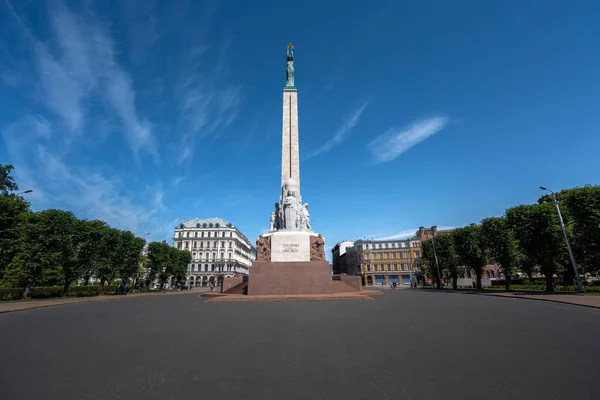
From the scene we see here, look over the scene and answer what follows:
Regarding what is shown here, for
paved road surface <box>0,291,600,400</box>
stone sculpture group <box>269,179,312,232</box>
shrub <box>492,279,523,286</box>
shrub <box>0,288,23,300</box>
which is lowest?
shrub <box>492,279,523,286</box>

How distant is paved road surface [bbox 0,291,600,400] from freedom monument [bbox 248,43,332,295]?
32.8 ft

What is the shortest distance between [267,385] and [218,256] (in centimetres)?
7731

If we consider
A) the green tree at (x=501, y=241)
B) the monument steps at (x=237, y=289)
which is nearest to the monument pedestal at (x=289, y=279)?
the monument steps at (x=237, y=289)

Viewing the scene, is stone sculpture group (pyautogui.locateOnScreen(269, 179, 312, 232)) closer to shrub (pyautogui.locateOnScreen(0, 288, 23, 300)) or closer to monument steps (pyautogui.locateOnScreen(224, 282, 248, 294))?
monument steps (pyautogui.locateOnScreen(224, 282, 248, 294))

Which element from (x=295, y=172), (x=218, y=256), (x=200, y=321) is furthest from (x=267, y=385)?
(x=218, y=256)

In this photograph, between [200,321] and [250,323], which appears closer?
[250,323]

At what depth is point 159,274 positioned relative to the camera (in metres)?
50.7

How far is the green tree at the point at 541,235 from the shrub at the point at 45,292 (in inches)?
2068

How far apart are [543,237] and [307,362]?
33315mm

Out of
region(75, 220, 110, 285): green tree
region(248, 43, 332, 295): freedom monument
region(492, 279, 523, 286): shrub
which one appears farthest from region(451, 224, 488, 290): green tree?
region(75, 220, 110, 285): green tree

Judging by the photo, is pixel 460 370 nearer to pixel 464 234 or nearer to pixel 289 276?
pixel 289 276

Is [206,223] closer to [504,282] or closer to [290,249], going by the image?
[290,249]

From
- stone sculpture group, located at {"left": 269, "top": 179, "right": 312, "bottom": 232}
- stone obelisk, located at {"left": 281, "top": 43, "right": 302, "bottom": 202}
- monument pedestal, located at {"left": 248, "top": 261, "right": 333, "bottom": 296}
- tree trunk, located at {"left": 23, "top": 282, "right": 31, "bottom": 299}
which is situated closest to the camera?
monument pedestal, located at {"left": 248, "top": 261, "right": 333, "bottom": 296}

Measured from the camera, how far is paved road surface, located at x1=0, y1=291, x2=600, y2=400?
13.0 ft
